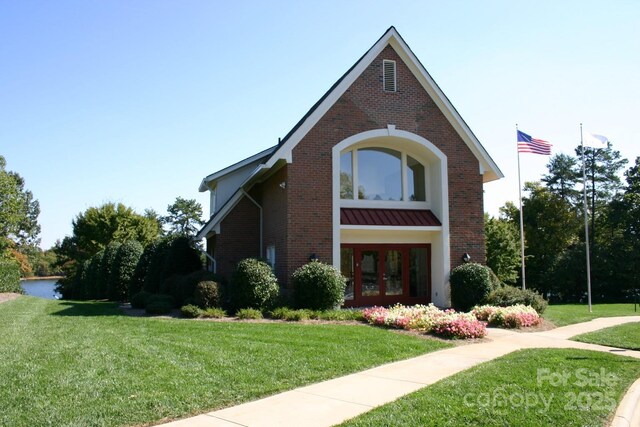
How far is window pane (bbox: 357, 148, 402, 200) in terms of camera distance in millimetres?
19094

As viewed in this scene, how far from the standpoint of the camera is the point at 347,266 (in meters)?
18.6

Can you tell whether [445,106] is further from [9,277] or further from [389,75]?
[9,277]

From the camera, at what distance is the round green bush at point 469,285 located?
57.0 feet

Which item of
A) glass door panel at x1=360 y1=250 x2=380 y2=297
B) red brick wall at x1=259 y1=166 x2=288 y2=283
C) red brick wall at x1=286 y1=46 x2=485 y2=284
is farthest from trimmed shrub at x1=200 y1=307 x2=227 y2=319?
glass door panel at x1=360 y1=250 x2=380 y2=297

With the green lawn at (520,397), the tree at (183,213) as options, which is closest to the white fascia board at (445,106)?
the green lawn at (520,397)

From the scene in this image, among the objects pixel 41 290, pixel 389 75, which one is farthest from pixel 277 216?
pixel 41 290

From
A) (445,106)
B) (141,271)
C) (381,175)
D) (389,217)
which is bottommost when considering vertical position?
(141,271)

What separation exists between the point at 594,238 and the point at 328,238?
3560 cm

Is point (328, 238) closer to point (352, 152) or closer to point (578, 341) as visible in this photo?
point (352, 152)

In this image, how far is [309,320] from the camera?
14.7m

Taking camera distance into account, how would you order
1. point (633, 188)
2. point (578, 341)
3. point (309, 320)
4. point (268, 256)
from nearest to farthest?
point (578, 341) < point (309, 320) < point (268, 256) < point (633, 188)

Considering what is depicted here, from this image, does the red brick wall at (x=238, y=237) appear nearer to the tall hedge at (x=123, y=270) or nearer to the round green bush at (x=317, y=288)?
the round green bush at (x=317, y=288)

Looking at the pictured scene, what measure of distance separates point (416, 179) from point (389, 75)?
406 cm

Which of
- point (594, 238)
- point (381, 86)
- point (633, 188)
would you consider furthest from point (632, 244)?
point (381, 86)
